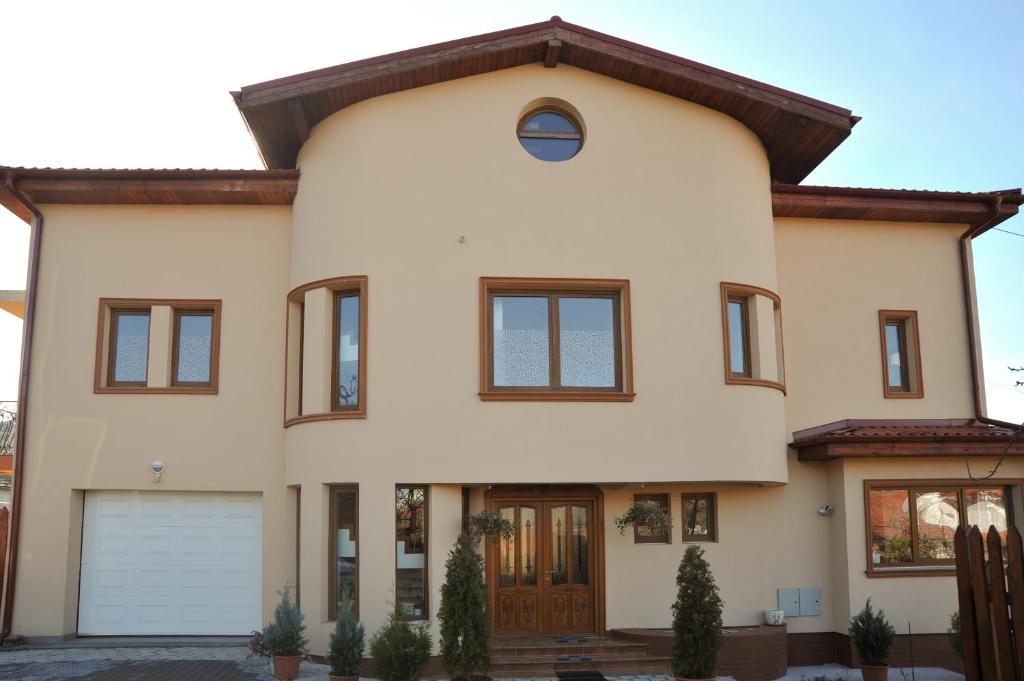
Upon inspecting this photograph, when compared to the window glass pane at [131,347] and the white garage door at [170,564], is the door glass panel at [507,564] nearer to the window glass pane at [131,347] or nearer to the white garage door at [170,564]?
the white garage door at [170,564]

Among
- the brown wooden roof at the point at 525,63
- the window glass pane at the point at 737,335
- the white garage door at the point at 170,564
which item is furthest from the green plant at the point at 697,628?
the brown wooden roof at the point at 525,63

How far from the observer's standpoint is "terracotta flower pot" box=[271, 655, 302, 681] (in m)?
12.1

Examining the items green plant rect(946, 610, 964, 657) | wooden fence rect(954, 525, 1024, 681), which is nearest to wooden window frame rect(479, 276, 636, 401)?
green plant rect(946, 610, 964, 657)

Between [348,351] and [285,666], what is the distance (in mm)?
4314

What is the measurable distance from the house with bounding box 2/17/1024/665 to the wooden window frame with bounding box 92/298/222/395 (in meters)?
0.06

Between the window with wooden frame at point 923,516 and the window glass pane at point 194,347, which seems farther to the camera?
the window glass pane at point 194,347

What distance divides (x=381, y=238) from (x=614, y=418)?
13.7 ft

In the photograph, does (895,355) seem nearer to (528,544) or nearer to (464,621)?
(528,544)

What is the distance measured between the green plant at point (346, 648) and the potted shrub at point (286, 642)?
0.69 m

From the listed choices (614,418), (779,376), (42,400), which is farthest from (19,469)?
(779,376)

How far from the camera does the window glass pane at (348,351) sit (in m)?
13.6

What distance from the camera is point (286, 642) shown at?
12.2 meters

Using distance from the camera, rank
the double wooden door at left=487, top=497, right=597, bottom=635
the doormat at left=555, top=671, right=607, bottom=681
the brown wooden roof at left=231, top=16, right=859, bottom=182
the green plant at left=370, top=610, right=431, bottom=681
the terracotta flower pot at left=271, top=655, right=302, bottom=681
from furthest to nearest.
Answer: the double wooden door at left=487, top=497, right=597, bottom=635 < the brown wooden roof at left=231, top=16, right=859, bottom=182 < the doormat at left=555, top=671, right=607, bottom=681 < the terracotta flower pot at left=271, top=655, right=302, bottom=681 < the green plant at left=370, top=610, right=431, bottom=681

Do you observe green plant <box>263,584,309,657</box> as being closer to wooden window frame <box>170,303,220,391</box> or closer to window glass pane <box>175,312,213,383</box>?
wooden window frame <box>170,303,220,391</box>
